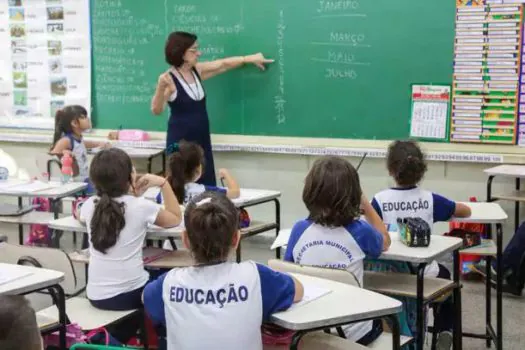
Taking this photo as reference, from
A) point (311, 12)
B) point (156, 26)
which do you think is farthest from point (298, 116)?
point (156, 26)

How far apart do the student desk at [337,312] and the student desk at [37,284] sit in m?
0.89

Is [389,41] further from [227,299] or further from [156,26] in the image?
[227,299]

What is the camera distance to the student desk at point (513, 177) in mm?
5035

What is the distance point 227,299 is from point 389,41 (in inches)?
145

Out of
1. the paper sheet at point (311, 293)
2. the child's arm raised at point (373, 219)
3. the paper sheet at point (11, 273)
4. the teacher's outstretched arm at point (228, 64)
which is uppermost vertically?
the teacher's outstretched arm at point (228, 64)

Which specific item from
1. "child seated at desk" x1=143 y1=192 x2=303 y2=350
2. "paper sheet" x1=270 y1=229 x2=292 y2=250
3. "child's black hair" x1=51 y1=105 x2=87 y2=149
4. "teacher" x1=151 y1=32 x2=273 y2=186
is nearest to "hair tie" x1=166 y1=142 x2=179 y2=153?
"teacher" x1=151 y1=32 x2=273 y2=186

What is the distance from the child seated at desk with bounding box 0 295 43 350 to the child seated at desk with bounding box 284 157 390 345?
1.51 m

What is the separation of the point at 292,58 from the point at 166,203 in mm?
2546

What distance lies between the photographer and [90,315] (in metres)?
3.24

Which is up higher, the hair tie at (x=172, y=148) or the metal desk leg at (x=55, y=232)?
the hair tie at (x=172, y=148)

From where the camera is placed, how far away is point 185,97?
5.69 meters

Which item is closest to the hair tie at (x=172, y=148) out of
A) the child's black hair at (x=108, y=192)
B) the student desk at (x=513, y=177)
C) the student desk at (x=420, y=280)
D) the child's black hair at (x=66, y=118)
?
the child's black hair at (x=66, y=118)

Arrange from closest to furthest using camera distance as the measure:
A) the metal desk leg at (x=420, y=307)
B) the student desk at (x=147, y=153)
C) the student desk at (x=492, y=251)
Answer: the metal desk leg at (x=420, y=307) → the student desk at (x=492, y=251) → the student desk at (x=147, y=153)

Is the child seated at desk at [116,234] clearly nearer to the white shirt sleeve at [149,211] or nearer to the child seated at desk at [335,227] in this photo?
the white shirt sleeve at [149,211]
